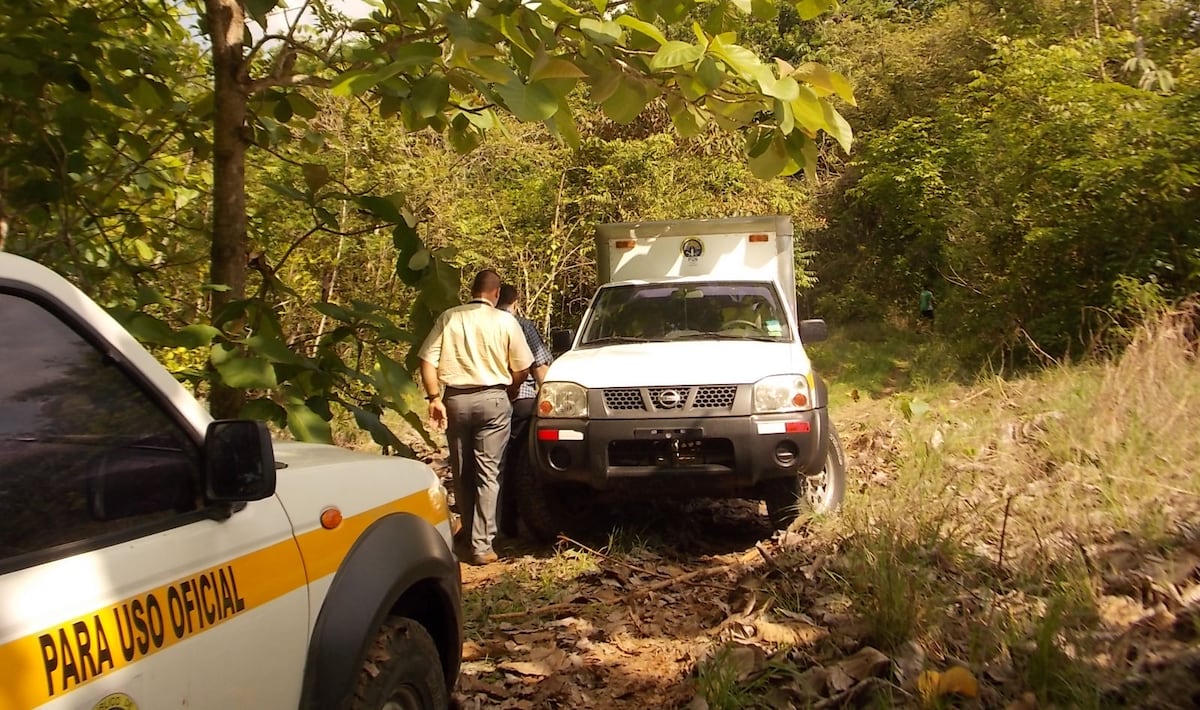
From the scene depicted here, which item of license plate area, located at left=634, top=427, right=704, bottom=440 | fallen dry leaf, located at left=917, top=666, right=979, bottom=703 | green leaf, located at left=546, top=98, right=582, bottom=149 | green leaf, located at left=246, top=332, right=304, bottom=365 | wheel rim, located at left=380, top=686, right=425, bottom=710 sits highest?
green leaf, located at left=546, top=98, right=582, bottom=149

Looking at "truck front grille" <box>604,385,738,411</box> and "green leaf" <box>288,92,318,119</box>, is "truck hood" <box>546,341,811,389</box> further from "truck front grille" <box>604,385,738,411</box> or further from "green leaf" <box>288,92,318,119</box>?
"green leaf" <box>288,92,318,119</box>

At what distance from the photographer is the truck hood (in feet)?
18.5

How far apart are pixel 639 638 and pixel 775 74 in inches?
114

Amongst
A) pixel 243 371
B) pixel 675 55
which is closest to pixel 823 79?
pixel 675 55

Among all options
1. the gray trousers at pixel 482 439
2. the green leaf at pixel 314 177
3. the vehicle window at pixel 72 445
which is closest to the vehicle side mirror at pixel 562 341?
the gray trousers at pixel 482 439

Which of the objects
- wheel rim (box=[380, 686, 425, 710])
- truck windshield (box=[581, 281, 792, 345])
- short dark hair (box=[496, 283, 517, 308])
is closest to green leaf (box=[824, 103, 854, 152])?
wheel rim (box=[380, 686, 425, 710])

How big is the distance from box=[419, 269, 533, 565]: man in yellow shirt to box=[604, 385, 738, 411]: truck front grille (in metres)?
0.77

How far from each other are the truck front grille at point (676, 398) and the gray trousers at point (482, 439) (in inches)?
30.8

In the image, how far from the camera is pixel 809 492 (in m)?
5.96

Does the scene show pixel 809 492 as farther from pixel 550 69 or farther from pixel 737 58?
pixel 550 69

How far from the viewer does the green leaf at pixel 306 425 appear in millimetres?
2967

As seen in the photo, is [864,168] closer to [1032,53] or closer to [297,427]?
[1032,53]

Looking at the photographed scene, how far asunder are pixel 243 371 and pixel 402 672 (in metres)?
1.01

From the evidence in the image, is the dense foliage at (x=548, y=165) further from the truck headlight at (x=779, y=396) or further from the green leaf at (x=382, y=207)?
the truck headlight at (x=779, y=396)
